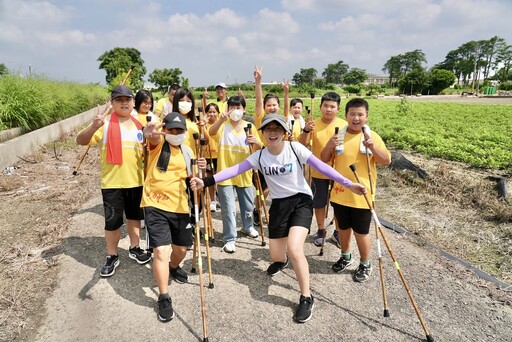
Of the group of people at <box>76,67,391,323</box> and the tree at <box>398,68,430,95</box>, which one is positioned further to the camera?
the tree at <box>398,68,430,95</box>

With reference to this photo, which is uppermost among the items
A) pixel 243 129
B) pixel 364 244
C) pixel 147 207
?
pixel 243 129

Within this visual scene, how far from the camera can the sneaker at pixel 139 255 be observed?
186 inches

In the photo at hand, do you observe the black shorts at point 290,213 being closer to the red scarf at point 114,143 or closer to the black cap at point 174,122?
the black cap at point 174,122

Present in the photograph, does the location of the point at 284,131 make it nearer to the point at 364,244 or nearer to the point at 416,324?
the point at 364,244

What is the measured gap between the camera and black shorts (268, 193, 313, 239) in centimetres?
384

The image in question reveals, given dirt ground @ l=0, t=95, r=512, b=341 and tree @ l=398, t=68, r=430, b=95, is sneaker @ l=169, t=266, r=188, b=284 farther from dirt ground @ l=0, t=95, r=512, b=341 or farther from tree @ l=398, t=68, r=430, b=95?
tree @ l=398, t=68, r=430, b=95

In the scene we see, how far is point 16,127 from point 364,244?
462 inches

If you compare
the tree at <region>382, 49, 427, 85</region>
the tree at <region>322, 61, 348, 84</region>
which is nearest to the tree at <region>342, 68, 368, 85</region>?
the tree at <region>382, 49, 427, 85</region>

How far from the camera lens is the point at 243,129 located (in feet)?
17.0

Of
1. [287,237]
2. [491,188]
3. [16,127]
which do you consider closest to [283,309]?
[287,237]

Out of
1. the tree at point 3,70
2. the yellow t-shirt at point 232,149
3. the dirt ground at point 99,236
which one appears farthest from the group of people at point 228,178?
the tree at point 3,70

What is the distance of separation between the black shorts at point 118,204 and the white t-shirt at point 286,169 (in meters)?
1.89

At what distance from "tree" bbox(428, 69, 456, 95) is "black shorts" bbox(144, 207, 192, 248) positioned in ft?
240

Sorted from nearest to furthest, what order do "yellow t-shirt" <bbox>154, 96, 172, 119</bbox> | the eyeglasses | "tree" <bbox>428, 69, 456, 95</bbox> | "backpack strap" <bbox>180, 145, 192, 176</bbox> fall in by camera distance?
1. the eyeglasses
2. "backpack strap" <bbox>180, 145, 192, 176</bbox>
3. "yellow t-shirt" <bbox>154, 96, 172, 119</bbox>
4. "tree" <bbox>428, 69, 456, 95</bbox>
